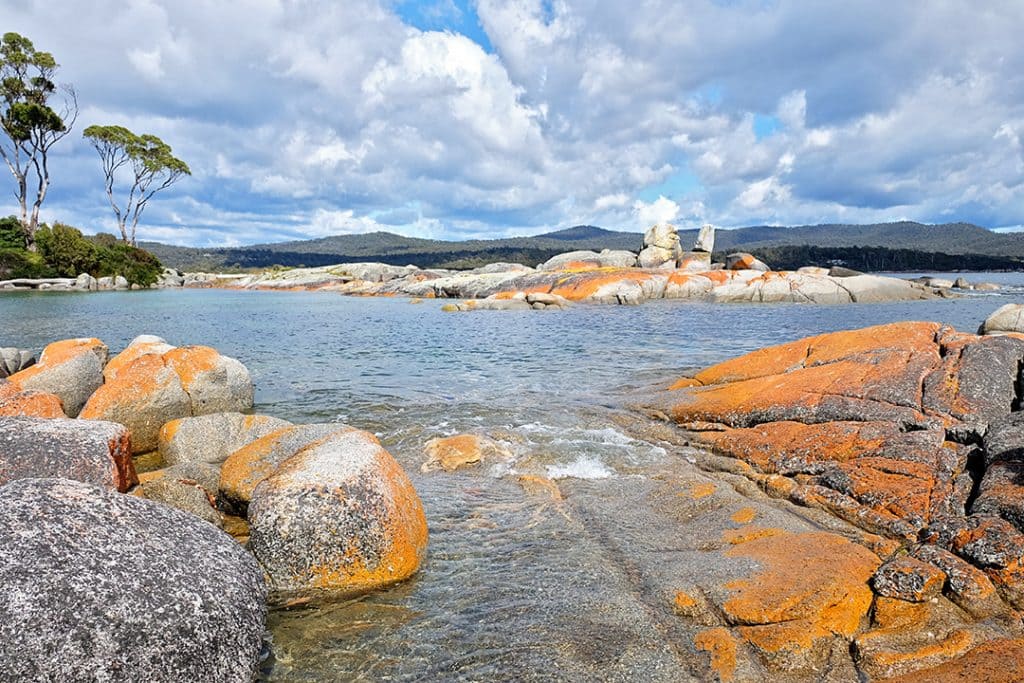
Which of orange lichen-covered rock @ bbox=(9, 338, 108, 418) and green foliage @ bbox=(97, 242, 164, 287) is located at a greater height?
green foliage @ bbox=(97, 242, 164, 287)

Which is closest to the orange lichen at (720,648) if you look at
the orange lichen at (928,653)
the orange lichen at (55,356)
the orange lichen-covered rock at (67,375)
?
the orange lichen at (928,653)

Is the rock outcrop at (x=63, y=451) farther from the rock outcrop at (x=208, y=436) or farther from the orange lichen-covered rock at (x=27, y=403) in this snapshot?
the orange lichen-covered rock at (x=27, y=403)

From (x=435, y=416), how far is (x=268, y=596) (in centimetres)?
917

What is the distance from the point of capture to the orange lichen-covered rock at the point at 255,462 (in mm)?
8211

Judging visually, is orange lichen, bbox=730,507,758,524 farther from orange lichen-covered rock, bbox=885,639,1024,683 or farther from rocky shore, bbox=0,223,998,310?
rocky shore, bbox=0,223,998,310

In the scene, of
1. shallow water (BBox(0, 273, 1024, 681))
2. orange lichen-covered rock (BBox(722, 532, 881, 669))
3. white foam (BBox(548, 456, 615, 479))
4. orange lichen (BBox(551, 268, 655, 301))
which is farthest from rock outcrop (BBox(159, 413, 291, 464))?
orange lichen (BBox(551, 268, 655, 301))

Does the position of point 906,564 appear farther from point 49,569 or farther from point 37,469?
point 37,469

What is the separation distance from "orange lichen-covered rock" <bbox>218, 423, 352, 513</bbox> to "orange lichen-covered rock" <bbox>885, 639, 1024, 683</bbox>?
7288 mm

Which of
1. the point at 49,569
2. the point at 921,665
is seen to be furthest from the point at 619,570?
the point at 49,569

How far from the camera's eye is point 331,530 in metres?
6.67

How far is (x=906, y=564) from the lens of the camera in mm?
6273

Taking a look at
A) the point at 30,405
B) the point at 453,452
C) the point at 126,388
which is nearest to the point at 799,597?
the point at 453,452

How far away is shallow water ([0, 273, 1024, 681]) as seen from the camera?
5.59 m

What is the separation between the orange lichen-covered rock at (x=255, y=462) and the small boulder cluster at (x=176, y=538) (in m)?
0.02
